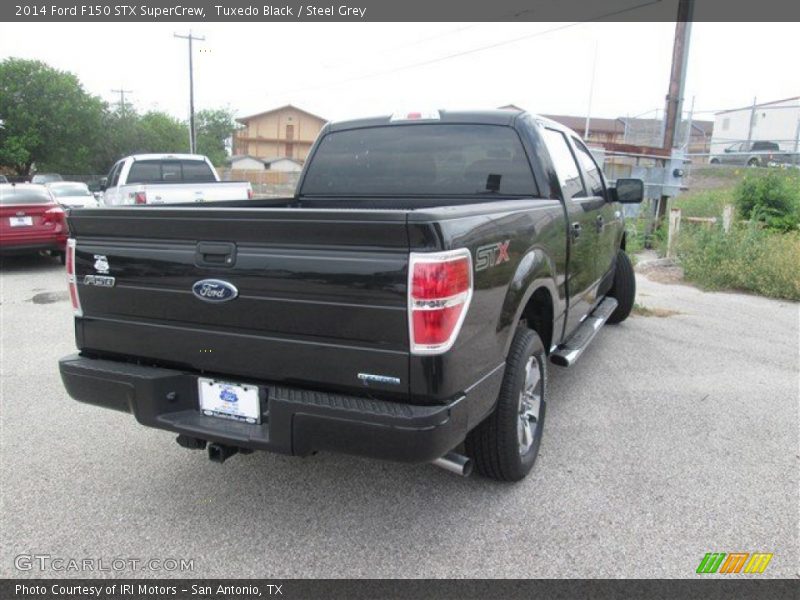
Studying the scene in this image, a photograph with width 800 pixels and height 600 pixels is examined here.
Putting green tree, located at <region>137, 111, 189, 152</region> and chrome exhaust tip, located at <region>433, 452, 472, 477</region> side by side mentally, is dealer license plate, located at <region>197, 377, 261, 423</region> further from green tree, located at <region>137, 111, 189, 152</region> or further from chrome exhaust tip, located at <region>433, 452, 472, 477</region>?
green tree, located at <region>137, 111, 189, 152</region>

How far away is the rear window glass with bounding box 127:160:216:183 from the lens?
496 inches

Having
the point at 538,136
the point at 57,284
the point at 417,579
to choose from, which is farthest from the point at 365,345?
the point at 57,284

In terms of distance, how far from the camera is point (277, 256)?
2.56m

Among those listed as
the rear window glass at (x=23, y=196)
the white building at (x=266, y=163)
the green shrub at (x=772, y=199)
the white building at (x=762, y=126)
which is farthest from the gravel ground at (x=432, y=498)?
the white building at (x=266, y=163)

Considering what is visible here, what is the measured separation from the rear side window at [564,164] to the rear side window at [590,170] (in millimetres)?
237

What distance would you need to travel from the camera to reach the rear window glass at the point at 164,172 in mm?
12592

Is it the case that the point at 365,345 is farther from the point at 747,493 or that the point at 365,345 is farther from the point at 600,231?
the point at 600,231

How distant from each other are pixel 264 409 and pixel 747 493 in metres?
2.60

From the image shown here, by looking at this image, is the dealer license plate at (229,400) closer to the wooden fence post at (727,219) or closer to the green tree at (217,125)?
the wooden fence post at (727,219)

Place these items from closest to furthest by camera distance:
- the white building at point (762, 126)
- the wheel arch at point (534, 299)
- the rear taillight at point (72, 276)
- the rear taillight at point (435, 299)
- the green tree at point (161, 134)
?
the rear taillight at point (435, 299), the wheel arch at point (534, 299), the rear taillight at point (72, 276), the white building at point (762, 126), the green tree at point (161, 134)

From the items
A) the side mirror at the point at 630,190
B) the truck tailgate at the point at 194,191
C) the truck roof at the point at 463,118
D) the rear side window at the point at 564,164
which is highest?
the truck roof at the point at 463,118

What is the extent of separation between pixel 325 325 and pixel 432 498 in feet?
4.26

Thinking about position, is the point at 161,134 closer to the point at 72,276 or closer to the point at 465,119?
the point at 465,119

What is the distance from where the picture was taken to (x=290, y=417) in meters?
2.56
